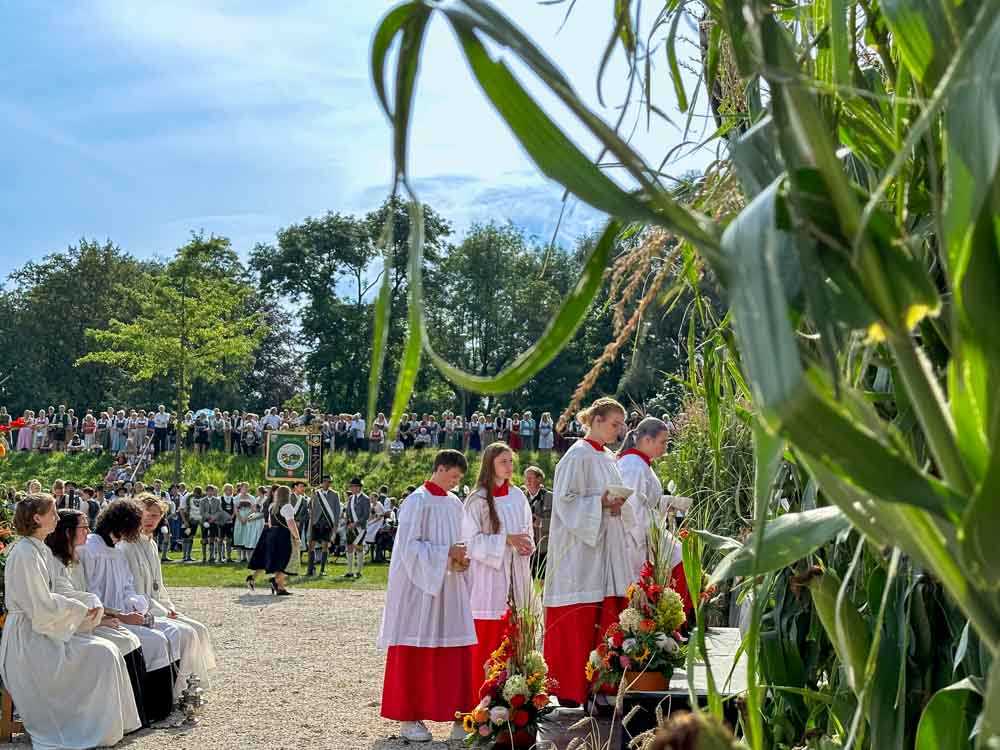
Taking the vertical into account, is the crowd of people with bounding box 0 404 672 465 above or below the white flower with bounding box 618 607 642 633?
above

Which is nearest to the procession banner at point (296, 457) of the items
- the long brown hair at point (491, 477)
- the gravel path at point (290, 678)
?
the gravel path at point (290, 678)

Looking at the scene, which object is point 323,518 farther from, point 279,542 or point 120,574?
point 120,574

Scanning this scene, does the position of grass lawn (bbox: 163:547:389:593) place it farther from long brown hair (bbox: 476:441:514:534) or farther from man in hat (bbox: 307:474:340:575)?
long brown hair (bbox: 476:441:514:534)

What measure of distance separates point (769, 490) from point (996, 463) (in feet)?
0.48

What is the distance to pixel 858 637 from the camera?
1.32m

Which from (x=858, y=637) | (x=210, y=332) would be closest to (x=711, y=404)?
(x=858, y=637)

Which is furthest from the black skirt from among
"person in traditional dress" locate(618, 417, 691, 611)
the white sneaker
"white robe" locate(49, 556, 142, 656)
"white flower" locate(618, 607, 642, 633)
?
"white flower" locate(618, 607, 642, 633)

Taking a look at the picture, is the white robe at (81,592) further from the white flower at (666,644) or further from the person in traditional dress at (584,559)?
the white flower at (666,644)

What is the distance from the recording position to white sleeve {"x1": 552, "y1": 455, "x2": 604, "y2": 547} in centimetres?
836

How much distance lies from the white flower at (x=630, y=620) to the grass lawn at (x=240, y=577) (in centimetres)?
1314

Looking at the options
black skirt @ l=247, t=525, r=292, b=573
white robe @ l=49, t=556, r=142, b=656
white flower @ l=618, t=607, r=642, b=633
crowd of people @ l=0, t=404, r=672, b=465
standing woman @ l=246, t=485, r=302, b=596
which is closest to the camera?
white flower @ l=618, t=607, r=642, b=633

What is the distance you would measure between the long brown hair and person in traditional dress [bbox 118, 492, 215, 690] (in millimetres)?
2593

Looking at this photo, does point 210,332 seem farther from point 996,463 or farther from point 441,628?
point 996,463

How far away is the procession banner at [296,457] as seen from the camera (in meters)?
25.9
